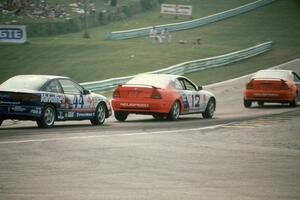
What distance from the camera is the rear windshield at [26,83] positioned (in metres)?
18.2

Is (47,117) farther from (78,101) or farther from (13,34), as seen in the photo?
(13,34)

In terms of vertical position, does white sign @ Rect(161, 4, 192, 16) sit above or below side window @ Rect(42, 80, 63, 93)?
above

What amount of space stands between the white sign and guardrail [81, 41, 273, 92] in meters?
18.8

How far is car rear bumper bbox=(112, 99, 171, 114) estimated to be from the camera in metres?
21.3

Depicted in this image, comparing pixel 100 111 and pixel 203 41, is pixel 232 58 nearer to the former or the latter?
pixel 203 41

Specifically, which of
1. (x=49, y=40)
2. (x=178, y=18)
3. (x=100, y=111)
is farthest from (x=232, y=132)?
(x=178, y=18)

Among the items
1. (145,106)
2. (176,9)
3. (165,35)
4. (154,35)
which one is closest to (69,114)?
(145,106)

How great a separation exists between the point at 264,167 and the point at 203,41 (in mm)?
48901

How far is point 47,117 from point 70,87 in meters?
1.68

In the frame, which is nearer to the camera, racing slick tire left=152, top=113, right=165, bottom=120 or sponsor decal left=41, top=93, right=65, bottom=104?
sponsor decal left=41, top=93, right=65, bottom=104

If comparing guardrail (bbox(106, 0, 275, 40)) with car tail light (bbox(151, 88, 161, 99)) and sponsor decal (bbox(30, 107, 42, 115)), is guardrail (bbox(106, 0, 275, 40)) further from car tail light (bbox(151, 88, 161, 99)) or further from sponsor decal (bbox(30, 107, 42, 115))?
sponsor decal (bbox(30, 107, 42, 115))

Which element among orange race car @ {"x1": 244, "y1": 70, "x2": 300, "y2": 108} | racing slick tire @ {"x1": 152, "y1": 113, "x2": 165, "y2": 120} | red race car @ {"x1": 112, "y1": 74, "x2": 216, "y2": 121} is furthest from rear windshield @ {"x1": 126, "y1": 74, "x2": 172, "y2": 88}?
orange race car @ {"x1": 244, "y1": 70, "x2": 300, "y2": 108}

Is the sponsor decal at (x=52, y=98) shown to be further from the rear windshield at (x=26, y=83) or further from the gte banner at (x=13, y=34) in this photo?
the gte banner at (x=13, y=34)

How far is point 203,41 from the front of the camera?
2379 inches
